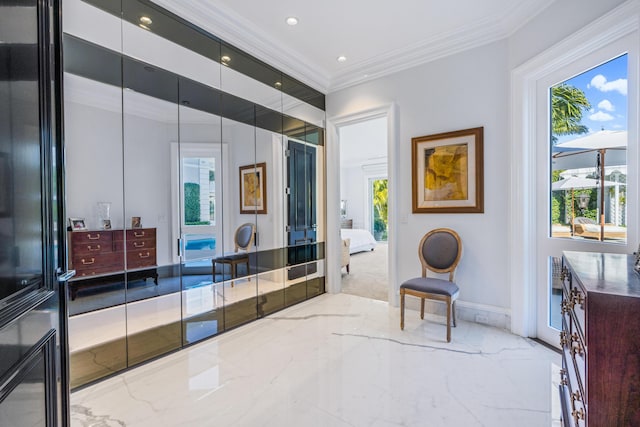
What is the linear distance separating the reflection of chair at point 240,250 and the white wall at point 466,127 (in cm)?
173

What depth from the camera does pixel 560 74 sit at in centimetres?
246

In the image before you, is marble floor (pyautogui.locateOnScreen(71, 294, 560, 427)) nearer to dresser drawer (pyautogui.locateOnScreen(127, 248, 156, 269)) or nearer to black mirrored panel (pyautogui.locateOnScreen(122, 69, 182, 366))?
black mirrored panel (pyautogui.locateOnScreen(122, 69, 182, 366))

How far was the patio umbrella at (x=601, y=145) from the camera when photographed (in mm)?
2049

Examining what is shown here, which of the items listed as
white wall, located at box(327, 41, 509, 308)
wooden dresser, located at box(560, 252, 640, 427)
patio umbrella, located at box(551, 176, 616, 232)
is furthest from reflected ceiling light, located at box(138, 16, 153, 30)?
patio umbrella, located at box(551, 176, 616, 232)

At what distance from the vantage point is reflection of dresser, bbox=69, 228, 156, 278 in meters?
2.05

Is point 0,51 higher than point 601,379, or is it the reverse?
point 0,51

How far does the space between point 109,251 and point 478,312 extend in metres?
3.34

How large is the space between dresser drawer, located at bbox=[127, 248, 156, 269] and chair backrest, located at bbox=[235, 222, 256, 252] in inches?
32.6

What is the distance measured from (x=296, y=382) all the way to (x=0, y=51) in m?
2.14

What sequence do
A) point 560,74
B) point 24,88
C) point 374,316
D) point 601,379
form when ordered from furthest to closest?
point 374,316, point 560,74, point 601,379, point 24,88

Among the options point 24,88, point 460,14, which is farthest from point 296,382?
point 460,14

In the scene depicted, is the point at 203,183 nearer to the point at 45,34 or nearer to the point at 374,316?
the point at 45,34

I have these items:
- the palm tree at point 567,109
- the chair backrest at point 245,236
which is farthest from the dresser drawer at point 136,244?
the palm tree at point 567,109

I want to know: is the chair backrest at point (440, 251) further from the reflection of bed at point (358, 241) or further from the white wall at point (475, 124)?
the reflection of bed at point (358, 241)
